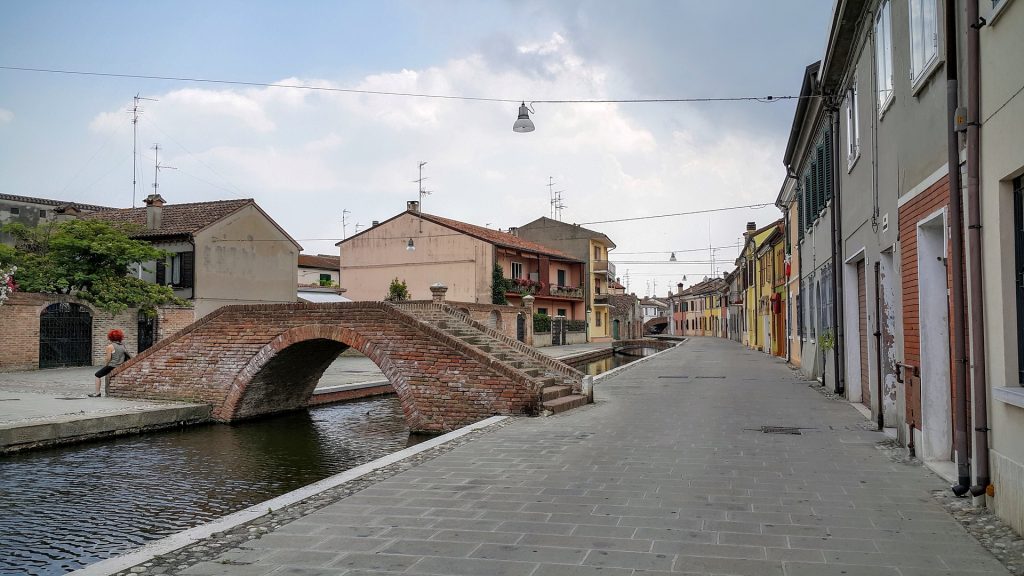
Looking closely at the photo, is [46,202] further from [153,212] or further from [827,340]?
[827,340]

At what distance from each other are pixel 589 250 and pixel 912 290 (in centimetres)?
5076

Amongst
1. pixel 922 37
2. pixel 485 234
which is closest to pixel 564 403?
pixel 922 37

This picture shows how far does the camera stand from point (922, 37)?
22.2 ft

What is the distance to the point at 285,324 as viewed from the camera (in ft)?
46.6

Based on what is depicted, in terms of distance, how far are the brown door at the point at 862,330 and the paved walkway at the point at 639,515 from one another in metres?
2.60

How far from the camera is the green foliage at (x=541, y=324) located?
43969 millimetres

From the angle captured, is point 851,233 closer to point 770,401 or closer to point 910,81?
point 770,401

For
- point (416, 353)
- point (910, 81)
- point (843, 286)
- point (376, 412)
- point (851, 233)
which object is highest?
point (910, 81)

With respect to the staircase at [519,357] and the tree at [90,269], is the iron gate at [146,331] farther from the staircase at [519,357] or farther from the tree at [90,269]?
the staircase at [519,357]

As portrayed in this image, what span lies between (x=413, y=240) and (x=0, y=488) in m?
36.7

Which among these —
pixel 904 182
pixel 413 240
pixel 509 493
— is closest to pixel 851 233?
pixel 904 182

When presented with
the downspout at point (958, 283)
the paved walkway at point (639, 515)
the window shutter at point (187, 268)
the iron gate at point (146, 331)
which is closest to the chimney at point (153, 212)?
the window shutter at point (187, 268)

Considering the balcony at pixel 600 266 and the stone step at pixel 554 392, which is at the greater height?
the balcony at pixel 600 266

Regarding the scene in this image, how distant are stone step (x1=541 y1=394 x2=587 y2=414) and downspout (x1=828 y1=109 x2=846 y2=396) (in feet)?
15.8
